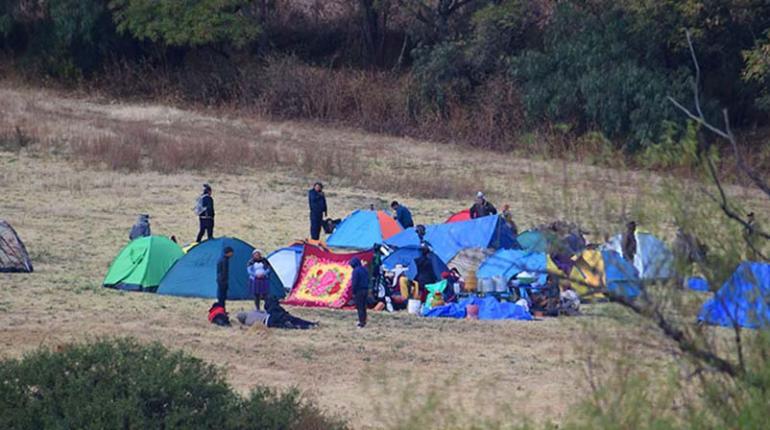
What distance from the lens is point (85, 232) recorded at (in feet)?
83.4

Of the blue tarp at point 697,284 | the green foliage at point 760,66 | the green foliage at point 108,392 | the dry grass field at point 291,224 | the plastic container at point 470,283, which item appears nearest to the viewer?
the blue tarp at point 697,284

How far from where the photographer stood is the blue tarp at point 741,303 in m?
6.88

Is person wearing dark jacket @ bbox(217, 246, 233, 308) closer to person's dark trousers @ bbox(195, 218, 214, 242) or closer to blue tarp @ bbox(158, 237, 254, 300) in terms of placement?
blue tarp @ bbox(158, 237, 254, 300)

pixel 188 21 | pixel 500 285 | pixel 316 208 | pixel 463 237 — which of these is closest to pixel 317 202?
pixel 316 208

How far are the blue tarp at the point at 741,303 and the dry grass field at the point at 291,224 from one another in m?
0.36

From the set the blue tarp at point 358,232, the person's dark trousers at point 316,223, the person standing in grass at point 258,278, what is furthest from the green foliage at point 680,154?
the person's dark trousers at point 316,223

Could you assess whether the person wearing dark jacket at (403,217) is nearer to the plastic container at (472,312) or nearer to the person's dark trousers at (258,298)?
the plastic container at (472,312)

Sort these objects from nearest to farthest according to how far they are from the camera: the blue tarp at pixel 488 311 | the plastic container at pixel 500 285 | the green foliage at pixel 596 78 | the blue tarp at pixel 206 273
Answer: the blue tarp at pixel 488 311
the blue tarp at pixel 206 273
the plastic container at pixel 500 285
the green foliage at pixel 596 78

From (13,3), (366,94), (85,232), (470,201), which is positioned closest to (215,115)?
(366,94)

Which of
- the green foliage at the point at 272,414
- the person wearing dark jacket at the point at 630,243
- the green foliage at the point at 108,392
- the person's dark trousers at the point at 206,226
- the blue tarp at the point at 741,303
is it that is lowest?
the person's dark trousers at the point at 206,226

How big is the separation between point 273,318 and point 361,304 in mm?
1218

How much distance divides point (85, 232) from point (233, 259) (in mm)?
5509

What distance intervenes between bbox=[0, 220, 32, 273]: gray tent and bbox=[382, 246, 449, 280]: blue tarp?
559 cm

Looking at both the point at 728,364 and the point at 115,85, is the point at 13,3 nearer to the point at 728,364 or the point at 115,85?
the point at 115,85
